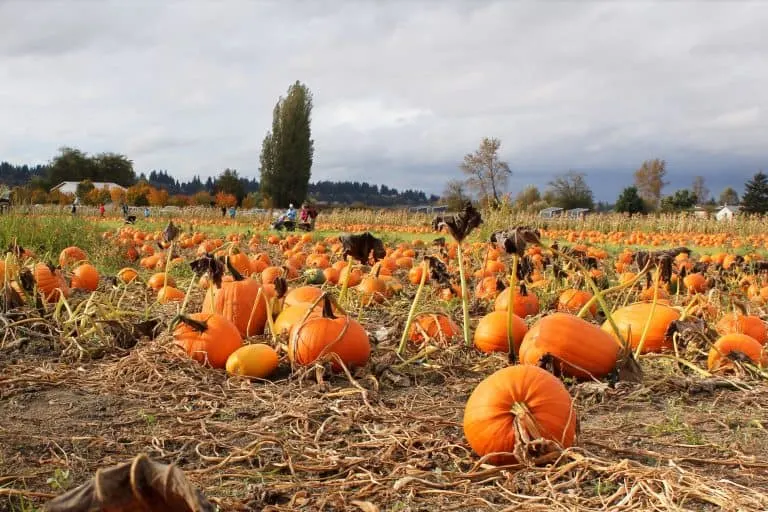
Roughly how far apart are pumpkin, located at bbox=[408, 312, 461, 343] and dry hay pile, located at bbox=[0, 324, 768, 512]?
29 cm

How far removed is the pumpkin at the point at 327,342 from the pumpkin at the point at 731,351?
1987mm

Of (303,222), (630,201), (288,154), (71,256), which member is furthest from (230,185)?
(71,256)

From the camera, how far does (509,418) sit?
98.0 inches

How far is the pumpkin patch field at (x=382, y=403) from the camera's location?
222 centimetres

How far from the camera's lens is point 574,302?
5.49m

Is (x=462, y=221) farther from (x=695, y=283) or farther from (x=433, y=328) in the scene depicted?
(x=695, y=283)

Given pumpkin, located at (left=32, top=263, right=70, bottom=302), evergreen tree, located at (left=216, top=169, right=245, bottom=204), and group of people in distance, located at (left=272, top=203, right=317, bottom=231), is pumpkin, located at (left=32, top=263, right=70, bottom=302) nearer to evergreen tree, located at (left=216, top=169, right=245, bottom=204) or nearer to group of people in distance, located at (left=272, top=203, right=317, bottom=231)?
group of people in distance, located at (left=272, top=203, right=317, bottom=231)

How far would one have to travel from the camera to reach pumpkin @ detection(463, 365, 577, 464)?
247 centimetres

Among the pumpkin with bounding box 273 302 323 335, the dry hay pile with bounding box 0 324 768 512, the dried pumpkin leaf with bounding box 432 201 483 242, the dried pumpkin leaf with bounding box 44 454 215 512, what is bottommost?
the dry hay pile with bounding box 0 324 768 512

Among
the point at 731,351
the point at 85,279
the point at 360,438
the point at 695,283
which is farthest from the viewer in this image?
the point at 695,283

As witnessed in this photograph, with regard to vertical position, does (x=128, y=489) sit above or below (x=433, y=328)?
above

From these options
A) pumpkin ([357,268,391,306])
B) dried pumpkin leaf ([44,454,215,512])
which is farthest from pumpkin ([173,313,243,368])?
dried pumpkin leaf ([44,454,215,512])

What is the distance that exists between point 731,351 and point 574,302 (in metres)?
1.76

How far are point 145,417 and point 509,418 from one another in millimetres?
1565
